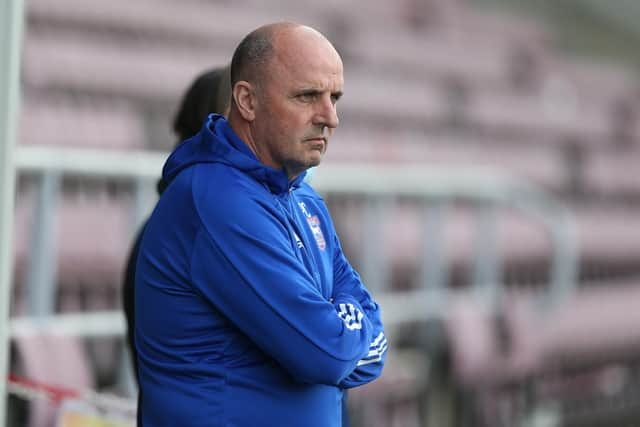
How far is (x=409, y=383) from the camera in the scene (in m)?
4.57

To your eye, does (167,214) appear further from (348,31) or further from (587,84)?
(587,84)

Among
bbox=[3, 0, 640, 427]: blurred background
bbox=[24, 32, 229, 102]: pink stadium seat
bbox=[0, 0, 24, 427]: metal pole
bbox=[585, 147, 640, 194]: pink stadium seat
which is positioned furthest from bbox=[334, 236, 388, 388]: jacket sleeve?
bbox=[585, 147, 640, 194]: pink stadium seat

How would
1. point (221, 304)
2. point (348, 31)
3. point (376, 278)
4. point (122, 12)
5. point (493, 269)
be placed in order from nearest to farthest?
point (221, 304) < point (376, 278) < point (493, 269) < point (122, 12) < point (348, 31)

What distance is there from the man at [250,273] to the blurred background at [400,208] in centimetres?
75

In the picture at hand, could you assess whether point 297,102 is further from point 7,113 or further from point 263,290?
point 7,113

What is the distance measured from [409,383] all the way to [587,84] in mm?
7387

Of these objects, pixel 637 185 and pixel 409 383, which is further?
pixel 637 185

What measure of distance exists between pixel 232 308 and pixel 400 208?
172 inches

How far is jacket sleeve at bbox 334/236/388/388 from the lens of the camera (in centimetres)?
152

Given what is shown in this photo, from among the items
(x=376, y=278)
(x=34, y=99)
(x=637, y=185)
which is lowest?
(x=637, y=185)

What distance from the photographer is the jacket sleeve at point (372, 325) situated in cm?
152

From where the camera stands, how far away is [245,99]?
1.41 meters

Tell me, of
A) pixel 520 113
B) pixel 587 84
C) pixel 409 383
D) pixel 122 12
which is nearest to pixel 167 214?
pixel 409 383

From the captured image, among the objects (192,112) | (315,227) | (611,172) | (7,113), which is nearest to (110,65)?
(192,112)
